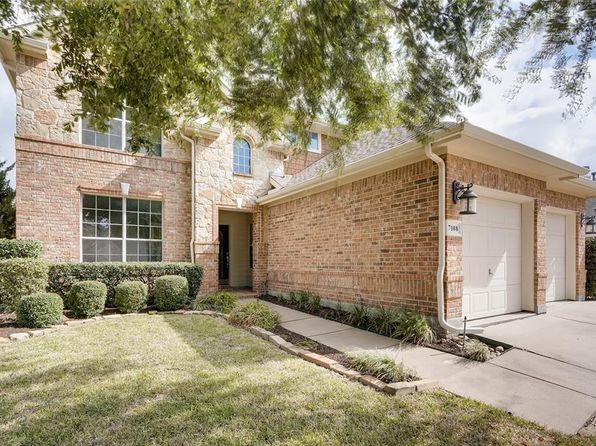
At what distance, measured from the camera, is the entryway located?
1358 cm

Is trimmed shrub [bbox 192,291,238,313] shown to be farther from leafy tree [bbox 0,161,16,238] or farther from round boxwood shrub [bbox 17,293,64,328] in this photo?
leafy tree [bbox 0,161,16,238]

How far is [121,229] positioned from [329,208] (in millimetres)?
6216

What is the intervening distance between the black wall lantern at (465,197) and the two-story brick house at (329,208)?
0.11 metres

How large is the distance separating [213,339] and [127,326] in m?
2.17

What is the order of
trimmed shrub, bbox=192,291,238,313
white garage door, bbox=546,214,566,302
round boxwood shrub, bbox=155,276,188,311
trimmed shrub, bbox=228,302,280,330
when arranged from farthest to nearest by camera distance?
white garage door, bbox=546,214,566,302
trimmed shrub, bbox=192,291,238,313
round boxwood shrub, bbox=155,276,188,311
trimmed shrub, bbox=228,302,280,330

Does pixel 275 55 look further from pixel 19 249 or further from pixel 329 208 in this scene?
pixel 19 249

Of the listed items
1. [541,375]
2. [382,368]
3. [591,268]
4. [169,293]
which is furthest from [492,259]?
[169,293]

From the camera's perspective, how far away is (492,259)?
6.53 m

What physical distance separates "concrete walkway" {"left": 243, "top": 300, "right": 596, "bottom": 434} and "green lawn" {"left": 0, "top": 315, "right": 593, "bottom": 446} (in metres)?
0.32

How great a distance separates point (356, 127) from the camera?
4.27 m

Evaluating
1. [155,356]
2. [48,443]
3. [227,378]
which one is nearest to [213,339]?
[155,356]

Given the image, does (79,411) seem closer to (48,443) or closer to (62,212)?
(48,443)

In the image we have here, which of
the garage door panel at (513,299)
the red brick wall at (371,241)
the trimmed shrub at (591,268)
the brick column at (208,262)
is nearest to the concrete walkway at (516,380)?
the red brick wall at (371,241)

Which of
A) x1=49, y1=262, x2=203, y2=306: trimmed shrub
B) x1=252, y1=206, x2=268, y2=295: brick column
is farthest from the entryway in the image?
x1=49, y1=262, x2=203, y2=306: trimmed shrub
